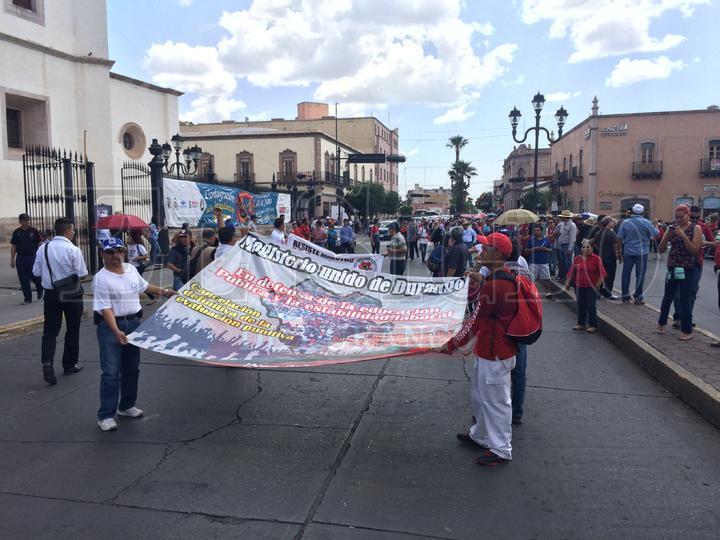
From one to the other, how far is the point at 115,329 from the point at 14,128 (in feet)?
84.0

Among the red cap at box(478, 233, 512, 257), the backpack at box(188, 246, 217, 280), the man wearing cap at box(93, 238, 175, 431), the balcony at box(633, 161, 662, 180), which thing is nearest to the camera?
the red cap at box(478, 233, 512, 257)

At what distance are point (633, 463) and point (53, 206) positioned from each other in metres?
14.7

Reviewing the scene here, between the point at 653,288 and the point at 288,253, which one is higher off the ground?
the point at 288,253

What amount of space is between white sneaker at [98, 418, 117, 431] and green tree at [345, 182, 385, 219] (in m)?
52.8

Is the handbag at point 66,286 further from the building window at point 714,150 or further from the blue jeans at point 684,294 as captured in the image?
the building window at point 714,150

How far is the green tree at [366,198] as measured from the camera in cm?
6019

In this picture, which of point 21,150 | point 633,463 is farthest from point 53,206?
point 633,463

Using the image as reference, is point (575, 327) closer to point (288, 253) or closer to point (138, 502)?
point (288, 253)

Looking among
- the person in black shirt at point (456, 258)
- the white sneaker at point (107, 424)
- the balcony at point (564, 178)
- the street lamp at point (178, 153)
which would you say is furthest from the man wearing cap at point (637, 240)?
the balcony at point (564, 178)

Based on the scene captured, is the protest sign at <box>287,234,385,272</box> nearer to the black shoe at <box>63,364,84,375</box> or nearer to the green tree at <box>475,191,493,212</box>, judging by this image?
the black shoe at <box>63,364,84,375</box>

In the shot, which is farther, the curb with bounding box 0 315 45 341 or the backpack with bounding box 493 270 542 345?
the curb with bounding box 0 315 45 341

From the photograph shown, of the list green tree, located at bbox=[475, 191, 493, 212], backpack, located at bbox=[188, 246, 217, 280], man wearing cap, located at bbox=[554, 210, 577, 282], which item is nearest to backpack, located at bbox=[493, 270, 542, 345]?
backpack, located at bbox=[188, 246, 217, 280]

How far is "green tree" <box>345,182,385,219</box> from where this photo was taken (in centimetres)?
6019

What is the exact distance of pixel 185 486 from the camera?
13.1 feet
